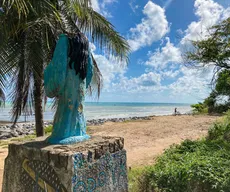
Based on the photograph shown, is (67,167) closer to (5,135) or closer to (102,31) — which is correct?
(102,31)

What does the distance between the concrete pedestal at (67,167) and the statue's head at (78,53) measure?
0.91m

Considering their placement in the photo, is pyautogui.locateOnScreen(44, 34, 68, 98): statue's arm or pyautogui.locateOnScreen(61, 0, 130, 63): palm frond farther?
pyautogui.locateOnScreen(61, 0, 130, 63): palm frond

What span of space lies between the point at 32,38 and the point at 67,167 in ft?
12.2

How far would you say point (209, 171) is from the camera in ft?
8.14

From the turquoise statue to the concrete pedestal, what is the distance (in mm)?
209

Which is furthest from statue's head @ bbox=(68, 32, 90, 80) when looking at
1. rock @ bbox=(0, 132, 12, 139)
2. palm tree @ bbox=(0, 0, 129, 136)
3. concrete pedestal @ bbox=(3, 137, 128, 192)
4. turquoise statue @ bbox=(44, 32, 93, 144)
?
rock @ bbox=(0, 132, 12, 139)

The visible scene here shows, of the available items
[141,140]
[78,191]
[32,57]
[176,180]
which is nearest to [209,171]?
[176,180]

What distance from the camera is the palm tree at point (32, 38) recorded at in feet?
14.8

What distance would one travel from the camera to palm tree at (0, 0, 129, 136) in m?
4.51

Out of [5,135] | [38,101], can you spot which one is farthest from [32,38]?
[5,135]

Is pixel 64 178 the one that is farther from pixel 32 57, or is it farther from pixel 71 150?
pixel 32 57

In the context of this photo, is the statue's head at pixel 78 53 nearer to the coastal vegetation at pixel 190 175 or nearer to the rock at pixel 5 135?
the coastal vegetation at pixel 190 175

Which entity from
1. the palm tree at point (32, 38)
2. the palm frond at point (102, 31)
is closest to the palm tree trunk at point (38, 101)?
the palm tree at point (32, 38)

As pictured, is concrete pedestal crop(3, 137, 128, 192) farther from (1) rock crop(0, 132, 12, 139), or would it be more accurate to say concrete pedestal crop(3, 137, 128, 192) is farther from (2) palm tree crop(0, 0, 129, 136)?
(1) rock crop(0, 132, 12, 139)
